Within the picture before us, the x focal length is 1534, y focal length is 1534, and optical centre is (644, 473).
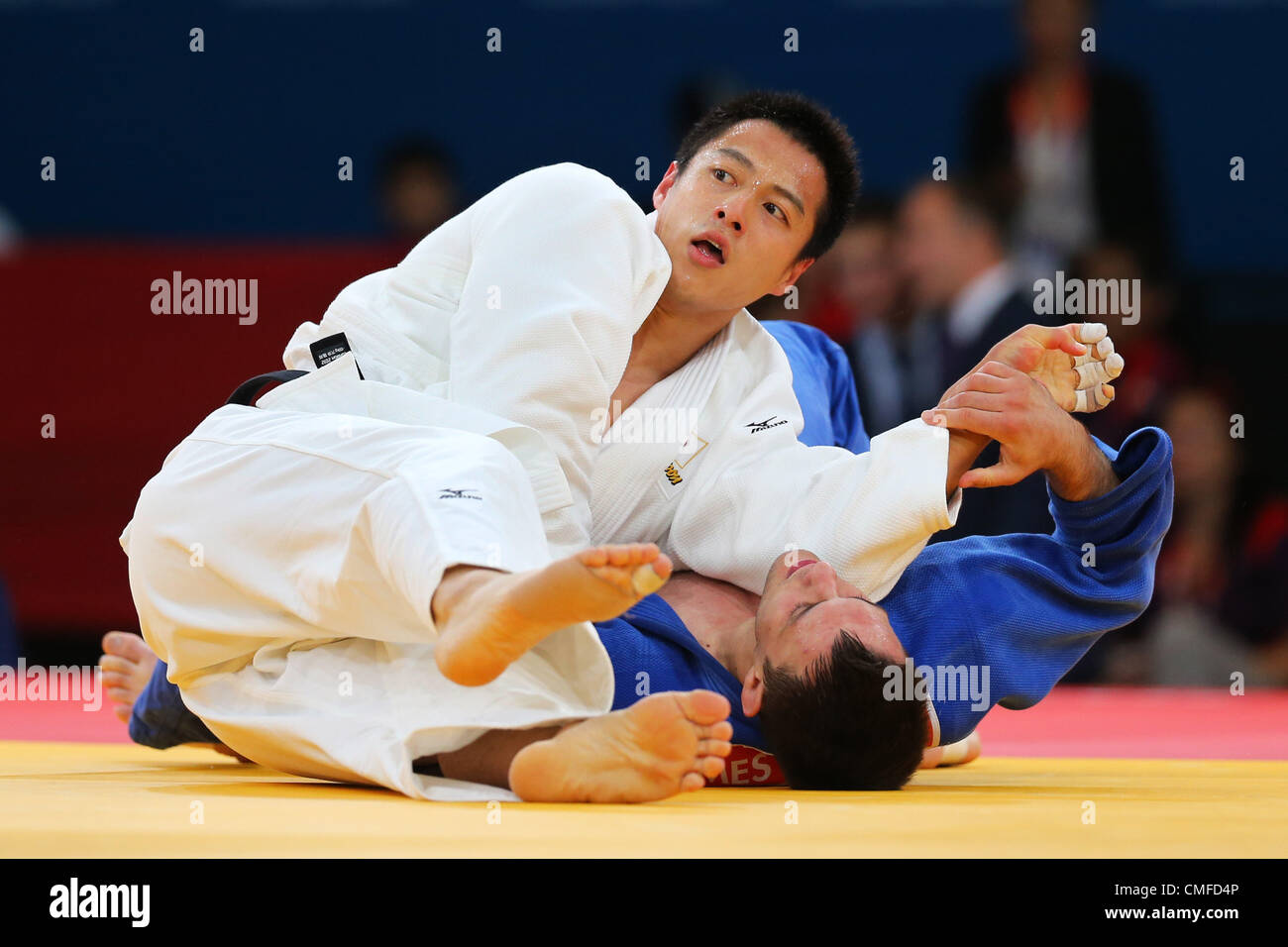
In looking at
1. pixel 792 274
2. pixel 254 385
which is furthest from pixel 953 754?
pixel 254 385

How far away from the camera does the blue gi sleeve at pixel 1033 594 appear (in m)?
2.55

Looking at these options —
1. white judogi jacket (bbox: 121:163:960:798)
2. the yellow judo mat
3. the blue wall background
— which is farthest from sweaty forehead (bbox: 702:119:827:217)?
the blue wall background

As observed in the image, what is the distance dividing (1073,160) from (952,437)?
352 cm

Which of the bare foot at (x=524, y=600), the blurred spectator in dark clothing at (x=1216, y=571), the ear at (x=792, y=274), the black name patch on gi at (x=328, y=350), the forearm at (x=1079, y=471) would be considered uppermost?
the ear at (x=792, y=274)

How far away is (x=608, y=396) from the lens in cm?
240

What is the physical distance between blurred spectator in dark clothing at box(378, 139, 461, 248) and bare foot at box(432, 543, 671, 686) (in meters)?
3.93

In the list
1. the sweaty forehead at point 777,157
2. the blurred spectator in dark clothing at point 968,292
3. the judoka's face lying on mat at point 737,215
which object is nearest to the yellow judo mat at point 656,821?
the judoka's face lying on mat at point 737,215

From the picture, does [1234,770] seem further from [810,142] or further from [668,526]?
[810,142]

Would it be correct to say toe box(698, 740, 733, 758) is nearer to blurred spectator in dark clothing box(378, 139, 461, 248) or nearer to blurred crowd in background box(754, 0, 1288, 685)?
blurred crowd in background box(754, 0, 1288, 685)

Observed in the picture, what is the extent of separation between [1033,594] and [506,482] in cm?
105

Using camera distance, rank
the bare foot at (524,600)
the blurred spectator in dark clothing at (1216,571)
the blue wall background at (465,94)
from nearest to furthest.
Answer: the bare foot at (524,600) < the blurred spectator in dark clothing at (1216,571) < the blue wall background at (465,94)

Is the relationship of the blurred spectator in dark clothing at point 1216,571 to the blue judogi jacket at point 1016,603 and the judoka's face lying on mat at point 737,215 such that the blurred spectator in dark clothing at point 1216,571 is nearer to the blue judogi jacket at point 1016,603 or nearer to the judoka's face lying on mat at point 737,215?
the blue judogi jacket at point 1016,603

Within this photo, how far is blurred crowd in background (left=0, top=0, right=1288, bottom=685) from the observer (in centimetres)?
507

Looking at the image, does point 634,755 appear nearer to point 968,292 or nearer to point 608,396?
point 608,396
